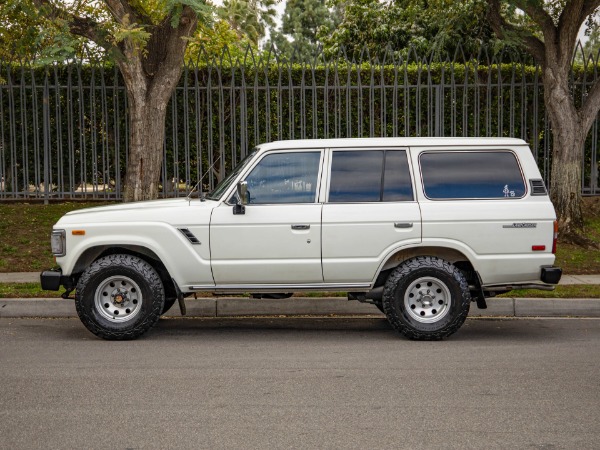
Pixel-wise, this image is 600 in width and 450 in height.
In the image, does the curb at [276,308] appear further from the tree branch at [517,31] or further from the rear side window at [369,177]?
the tree branch at [517,31]

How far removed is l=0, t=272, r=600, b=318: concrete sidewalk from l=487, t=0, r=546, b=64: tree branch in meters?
6.07

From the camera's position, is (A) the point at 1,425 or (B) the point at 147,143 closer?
(A) the point at 1,425

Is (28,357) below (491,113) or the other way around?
below

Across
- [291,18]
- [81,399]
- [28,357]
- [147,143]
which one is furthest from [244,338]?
[291,18]

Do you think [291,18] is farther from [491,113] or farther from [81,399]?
[81,399]

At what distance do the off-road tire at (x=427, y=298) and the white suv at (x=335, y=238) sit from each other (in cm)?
1

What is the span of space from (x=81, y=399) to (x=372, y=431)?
2.11 meters

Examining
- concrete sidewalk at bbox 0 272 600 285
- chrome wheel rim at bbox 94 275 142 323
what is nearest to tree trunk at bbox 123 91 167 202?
concrete sidewalk at bbox 0 272 600 285

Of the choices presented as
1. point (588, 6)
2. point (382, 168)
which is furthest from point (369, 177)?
point (588, 6)

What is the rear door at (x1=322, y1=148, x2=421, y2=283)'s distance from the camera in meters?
8.66

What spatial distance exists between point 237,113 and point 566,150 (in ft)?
19.8

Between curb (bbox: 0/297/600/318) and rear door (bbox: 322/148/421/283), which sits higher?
rear door (bbox: 322/148/421/283)

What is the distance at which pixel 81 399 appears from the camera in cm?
628

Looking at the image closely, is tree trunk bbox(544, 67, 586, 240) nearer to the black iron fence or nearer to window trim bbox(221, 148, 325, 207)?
the black iron fence
